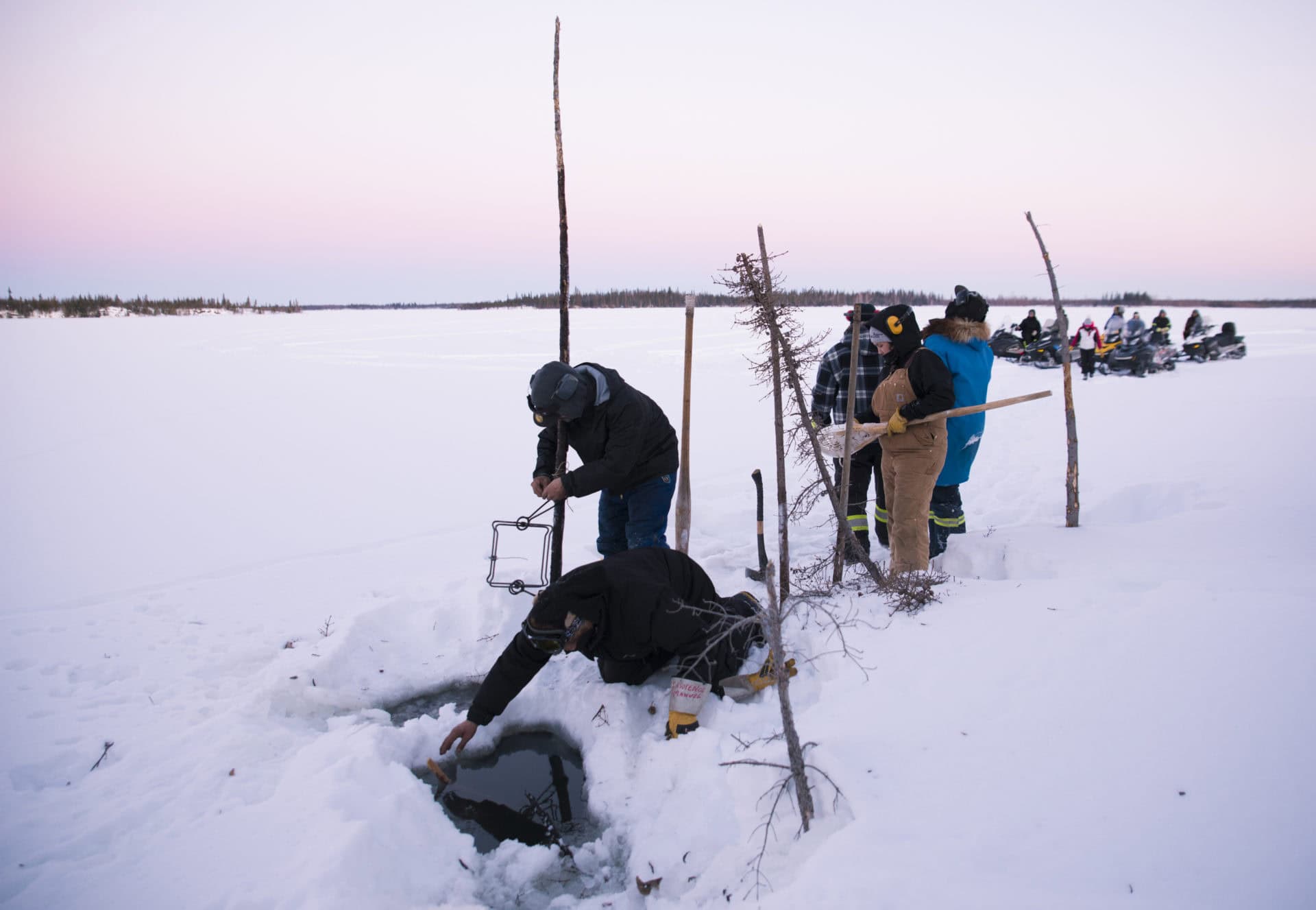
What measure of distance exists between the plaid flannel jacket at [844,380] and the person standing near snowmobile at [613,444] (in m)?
1.13

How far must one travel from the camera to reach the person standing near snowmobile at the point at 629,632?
285 cm

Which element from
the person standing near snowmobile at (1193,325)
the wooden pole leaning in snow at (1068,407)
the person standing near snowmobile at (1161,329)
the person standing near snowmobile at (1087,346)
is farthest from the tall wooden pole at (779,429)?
the person standing near snowmobile at (1193,325)

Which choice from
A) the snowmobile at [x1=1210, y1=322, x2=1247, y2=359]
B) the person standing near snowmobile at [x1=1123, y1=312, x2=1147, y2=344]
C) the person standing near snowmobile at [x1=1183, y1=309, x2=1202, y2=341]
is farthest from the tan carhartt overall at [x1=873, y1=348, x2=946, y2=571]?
Answer: the snowmobile at [x1=1210, y1=322, x2=1247, y2=359]

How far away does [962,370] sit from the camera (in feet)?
13.2

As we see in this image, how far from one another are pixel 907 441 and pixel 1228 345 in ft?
56.5

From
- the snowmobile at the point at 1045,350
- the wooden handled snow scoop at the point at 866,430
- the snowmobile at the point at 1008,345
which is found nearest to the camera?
the wooden handled snow scoop at the point at 866,430

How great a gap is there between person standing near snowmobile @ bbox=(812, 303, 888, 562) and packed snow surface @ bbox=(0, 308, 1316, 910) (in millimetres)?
651

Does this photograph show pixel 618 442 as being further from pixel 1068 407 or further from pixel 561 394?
pixel 1068 407

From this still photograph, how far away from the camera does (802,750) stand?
7.92 ft

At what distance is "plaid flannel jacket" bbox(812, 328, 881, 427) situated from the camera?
14.8 ft

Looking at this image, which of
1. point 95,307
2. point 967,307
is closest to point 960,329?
point 967,307

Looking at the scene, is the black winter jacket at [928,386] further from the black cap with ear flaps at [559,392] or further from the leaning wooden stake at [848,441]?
the black cap with ear flaps at [559,392]

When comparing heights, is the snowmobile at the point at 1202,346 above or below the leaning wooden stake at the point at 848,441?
above

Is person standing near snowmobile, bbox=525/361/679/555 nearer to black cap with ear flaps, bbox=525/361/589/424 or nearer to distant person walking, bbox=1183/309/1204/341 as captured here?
black cap with ear flaps, bbox=525/361/589/424
